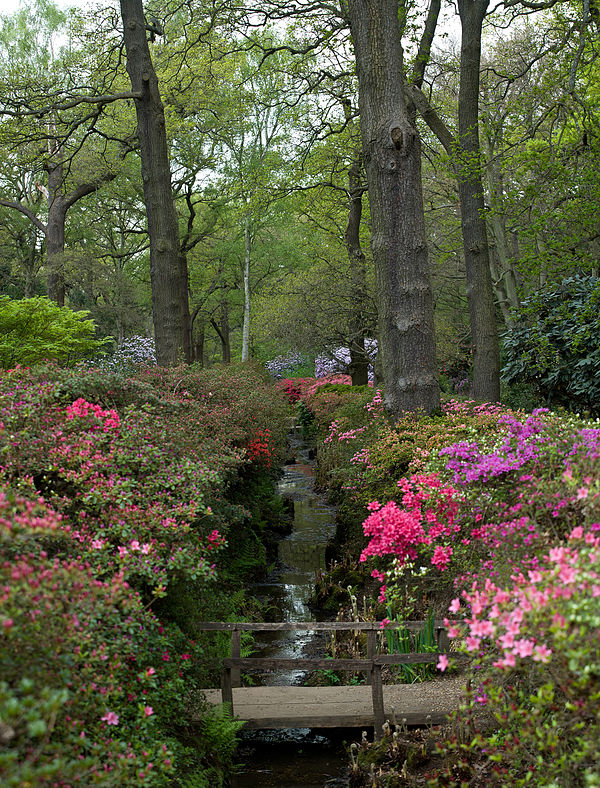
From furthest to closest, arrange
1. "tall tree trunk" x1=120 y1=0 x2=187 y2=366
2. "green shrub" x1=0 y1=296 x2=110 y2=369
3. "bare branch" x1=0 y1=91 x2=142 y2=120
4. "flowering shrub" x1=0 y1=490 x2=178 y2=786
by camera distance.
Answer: "tall tree trunk" x1=120 y1=0 x2=187 y2=366 < "green shrub" x1=0 y1=296 x2=110 y2=369 < "bare branch" x1=0 y1=91 x2=142 y2=120 < "flowering shrub" x1=0 y1=490 x2=178 y2=786

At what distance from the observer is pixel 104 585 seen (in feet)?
7.27

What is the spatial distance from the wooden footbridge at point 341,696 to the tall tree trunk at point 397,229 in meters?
3.38

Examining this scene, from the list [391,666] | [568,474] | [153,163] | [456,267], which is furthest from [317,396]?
[568,474]

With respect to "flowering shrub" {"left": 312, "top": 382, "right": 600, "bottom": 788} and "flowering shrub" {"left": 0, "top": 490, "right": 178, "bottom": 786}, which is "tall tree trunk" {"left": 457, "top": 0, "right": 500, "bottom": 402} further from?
"flowering shrub" {"left": 0, "top": 490, "right": 178, "bottom": 786}

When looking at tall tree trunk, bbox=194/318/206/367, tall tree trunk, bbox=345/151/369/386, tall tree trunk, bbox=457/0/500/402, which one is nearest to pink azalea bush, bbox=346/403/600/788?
tall tree trunk, bbox=457/0/500/402

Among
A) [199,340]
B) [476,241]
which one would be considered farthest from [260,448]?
[199,340]

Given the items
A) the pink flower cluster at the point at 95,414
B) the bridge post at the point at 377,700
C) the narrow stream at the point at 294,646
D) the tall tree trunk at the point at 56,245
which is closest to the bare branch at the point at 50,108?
the pink flower cluster at the point at 95,414

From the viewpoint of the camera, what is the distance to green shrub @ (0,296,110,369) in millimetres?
9633

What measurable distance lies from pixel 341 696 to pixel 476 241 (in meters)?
7.16

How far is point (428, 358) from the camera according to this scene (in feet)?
24.4

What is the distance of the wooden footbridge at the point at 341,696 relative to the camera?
4.19 meters

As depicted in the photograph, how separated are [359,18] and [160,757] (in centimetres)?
791

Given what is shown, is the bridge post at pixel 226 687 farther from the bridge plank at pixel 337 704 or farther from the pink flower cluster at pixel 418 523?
the pink flower cluster at pixel 418 523

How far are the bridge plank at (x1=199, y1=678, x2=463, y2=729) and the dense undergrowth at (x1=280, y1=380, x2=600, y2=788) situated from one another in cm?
19
